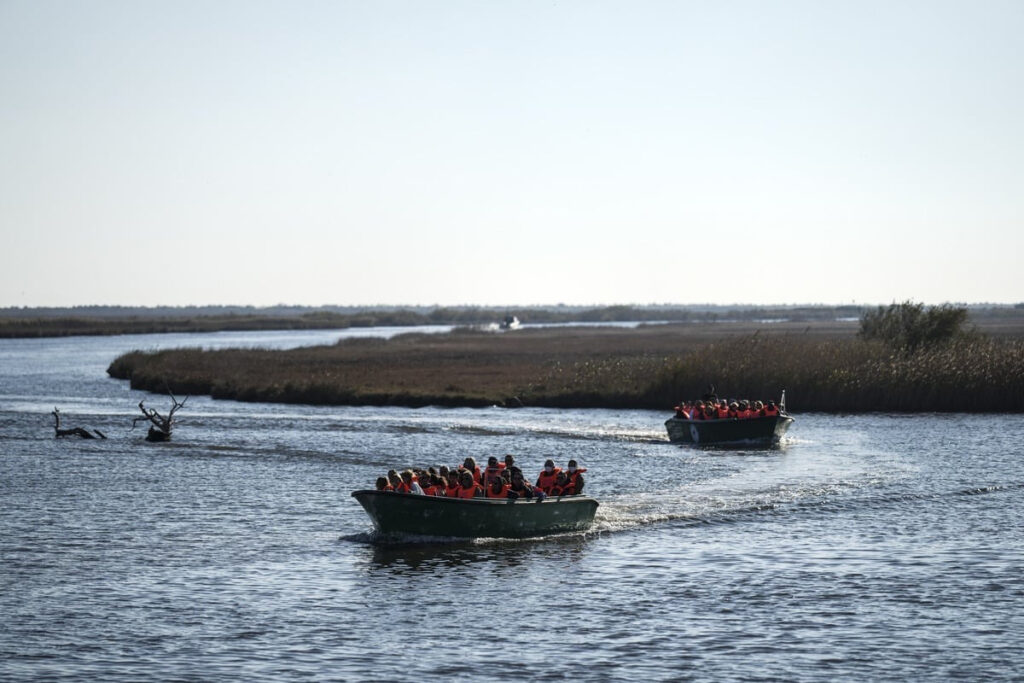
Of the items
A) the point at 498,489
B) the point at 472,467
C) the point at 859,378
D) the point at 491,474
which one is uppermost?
the point at 859,378

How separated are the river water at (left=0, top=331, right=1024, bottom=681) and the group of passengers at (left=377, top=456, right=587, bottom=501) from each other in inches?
54.9

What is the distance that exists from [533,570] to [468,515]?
286cm

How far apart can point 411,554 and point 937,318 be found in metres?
53.7

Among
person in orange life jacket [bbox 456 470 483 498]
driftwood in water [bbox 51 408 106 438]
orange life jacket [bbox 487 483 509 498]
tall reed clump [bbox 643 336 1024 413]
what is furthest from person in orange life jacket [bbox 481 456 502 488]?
tall reed clump [bbox 643 336 1024 413]

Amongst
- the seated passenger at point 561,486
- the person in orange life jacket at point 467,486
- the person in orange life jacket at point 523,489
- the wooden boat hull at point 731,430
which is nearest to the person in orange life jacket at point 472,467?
the person in orange life jacket at point 467,486

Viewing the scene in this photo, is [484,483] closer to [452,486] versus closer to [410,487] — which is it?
[452,486]

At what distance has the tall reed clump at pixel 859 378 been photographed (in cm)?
6406

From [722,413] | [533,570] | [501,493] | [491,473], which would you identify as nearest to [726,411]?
[722,413]

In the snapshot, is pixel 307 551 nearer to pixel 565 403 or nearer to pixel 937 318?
pixel 565 403

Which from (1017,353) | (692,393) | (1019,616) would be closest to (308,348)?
(692,393)

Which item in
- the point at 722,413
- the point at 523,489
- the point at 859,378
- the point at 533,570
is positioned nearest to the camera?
the point at 533,570

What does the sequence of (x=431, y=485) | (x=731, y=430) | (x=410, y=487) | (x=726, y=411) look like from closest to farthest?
1. (x=410, y=487)
2. (x=431, y=485)
3. (x=731, y=430)
4. (x=726, y=411)

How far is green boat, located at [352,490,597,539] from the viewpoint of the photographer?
31.6m

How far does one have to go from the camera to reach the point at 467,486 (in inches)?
1284
